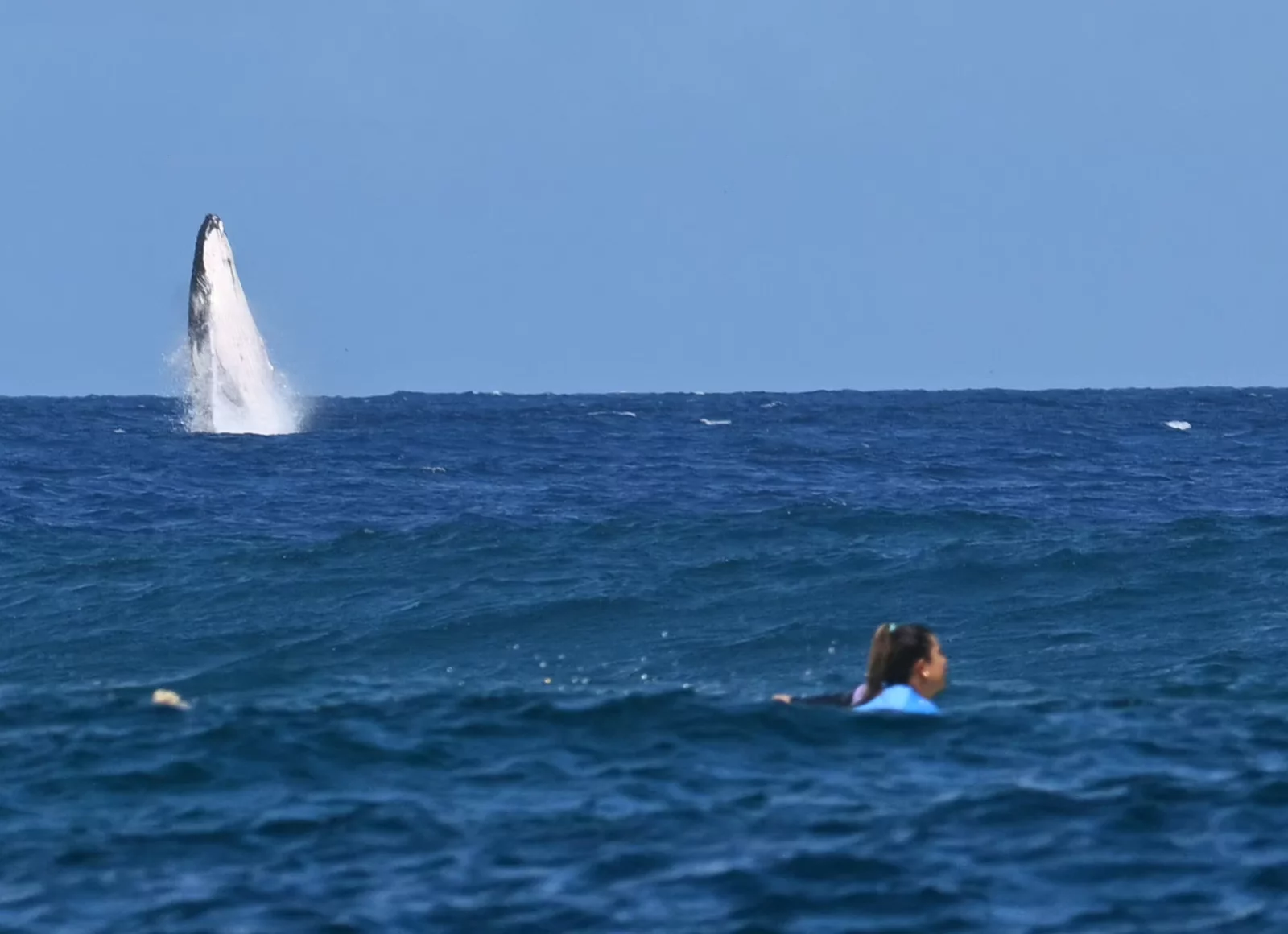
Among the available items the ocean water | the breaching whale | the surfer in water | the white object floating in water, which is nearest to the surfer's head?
the surfer in water

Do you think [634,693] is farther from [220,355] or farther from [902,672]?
[220,355]

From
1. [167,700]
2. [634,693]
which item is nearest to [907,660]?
[634,693]

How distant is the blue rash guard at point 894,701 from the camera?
1238 cm

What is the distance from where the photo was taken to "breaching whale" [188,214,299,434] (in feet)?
181

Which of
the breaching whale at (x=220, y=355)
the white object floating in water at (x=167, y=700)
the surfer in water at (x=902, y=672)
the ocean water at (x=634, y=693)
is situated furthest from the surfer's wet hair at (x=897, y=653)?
the breaching whale at (x=220, y=355)

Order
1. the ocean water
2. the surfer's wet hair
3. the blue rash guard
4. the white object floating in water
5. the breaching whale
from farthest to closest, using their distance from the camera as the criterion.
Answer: the breaching whale < the white object floating in water < the blue rash guard < the surfer's wet hair < the ocean water

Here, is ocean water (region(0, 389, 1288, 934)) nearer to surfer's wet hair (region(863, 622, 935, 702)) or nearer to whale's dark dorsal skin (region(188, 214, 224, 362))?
surfer's wet hair (region(863, 622, 935, 702))

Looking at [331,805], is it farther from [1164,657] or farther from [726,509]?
[726,509]

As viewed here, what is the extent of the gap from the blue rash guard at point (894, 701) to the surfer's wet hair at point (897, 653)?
6cm

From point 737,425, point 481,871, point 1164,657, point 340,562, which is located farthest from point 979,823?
point 737,425

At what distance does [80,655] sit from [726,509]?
43.3ft

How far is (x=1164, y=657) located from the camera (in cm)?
1870

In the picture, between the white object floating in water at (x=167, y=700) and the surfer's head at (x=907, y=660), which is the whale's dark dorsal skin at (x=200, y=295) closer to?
the white object floating in water at (x=167, y=700)

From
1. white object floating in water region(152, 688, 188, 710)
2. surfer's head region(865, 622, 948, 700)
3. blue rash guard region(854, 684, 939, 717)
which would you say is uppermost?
surfer's head region(865, 622, 948, 700)
